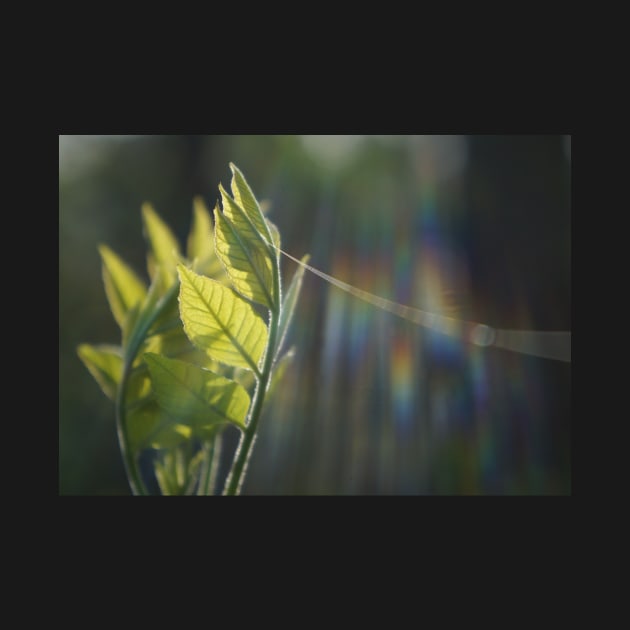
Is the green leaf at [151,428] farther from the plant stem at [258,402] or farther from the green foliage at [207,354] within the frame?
the plant stem at [258,402]

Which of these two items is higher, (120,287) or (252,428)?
(120,287)

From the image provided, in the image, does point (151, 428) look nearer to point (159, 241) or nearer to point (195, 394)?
point (195, 394)

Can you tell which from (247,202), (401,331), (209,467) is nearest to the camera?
(247,202)

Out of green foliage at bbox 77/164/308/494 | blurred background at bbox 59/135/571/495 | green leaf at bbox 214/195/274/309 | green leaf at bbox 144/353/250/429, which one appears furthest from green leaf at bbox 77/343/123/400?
blurred background at bbox 59/135/571/495

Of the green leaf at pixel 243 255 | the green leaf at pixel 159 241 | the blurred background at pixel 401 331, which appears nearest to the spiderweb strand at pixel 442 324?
the green leaf at pixel 243 255

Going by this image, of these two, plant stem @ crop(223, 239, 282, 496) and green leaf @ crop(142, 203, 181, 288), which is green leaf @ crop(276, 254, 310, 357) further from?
green leaf @ crop(142, 203, 181, 288)

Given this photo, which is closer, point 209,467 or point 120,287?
point 209,467

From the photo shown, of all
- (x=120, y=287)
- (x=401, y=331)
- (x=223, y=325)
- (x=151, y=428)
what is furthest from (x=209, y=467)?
(x=401, y=331)
